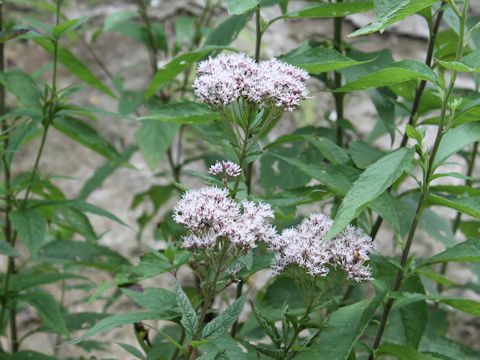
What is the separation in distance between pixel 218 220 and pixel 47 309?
3.02ft

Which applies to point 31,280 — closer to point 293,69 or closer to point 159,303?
point 159,303

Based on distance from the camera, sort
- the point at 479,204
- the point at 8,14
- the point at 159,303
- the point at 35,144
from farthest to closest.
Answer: the point at 8,14, the point at 35,144, the point at 159,303, the point at 479,204

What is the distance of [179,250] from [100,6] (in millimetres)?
2767

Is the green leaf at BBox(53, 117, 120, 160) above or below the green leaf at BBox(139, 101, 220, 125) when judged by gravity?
above

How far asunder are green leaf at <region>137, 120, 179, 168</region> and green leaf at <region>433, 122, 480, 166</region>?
1.16m

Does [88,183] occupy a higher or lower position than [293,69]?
higher

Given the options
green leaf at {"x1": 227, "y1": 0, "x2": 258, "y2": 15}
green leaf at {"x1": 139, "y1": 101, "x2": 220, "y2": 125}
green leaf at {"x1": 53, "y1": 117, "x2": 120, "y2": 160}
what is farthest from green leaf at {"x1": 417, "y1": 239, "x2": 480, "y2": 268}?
green leaf at {"x1": 53, "y1": 117, "x2": 120, "y2": 160}

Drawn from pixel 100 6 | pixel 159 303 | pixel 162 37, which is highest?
pixel 100 6

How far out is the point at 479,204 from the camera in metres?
1.43

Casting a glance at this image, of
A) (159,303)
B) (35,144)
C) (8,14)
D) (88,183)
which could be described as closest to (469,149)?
(88,183)

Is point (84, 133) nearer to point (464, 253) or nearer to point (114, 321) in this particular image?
point (114, 321)

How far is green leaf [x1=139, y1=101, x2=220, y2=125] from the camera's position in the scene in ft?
5.09

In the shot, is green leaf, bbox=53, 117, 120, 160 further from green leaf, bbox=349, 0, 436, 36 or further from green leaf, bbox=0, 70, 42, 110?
green leaf, bbox=349, 0, 436, 36

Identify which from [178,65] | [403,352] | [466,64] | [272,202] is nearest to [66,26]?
[178,65]
